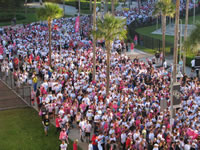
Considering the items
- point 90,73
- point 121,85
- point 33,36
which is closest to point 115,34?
point 121,85

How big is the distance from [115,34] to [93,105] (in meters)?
4.81

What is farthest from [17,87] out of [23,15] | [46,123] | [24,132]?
[23,15]

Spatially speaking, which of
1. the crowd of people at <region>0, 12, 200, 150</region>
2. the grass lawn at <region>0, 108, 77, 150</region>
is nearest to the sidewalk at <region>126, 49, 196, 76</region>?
the crowd of people at <region>0, 12, 200, 150</region>

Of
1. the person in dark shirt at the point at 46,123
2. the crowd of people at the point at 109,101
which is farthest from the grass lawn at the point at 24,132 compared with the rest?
the crowd of people at the point at 109,101

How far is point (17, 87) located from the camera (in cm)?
2742

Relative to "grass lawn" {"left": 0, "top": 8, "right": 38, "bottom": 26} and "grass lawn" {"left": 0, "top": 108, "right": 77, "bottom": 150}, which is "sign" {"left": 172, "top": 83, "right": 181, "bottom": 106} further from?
"grass lawn" {"left": 0, "top": 8, "right": 38, "bottom": 26}

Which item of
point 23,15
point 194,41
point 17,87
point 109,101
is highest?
point 23,15

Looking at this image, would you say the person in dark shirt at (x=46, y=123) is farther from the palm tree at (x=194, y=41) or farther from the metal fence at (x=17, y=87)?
the palm tree at (x=194, y=41)

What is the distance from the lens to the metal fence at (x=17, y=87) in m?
26.4

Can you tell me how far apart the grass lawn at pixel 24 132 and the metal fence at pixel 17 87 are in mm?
1458

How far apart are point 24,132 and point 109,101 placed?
5.20 m

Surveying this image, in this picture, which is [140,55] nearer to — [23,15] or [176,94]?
[176,94]

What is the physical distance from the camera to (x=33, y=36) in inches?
1574

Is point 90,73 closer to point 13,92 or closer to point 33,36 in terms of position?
point 13,92
